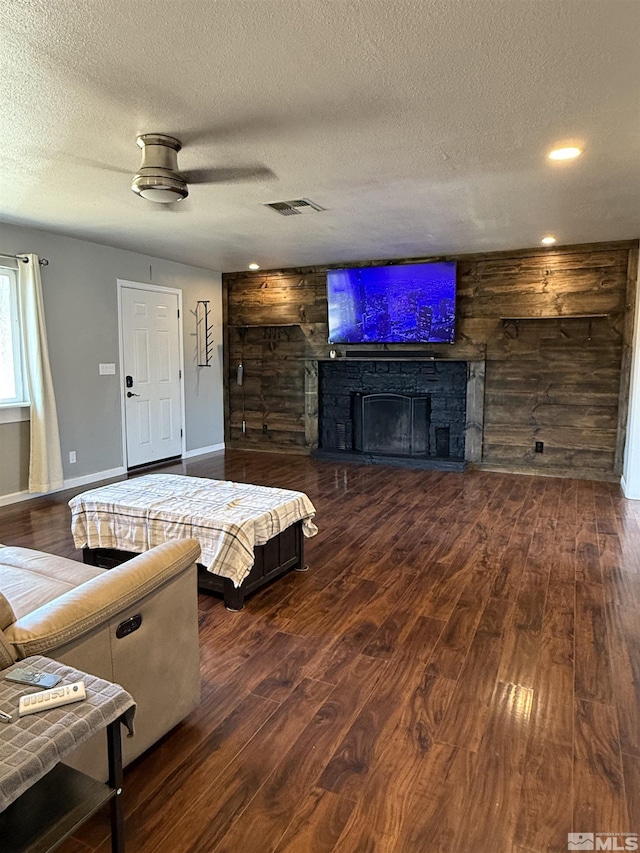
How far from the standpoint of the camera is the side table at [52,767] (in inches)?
40.0

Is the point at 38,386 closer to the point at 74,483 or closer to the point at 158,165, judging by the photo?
the point at 74,483

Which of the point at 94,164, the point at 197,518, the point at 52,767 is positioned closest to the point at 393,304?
the point at 94,164

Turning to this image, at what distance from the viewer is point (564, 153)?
2.99m

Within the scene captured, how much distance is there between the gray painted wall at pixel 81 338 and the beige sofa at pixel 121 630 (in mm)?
3479

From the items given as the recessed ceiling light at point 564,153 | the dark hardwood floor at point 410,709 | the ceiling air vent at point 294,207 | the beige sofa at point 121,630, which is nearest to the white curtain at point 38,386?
the dark hardwood floor at point 410,709

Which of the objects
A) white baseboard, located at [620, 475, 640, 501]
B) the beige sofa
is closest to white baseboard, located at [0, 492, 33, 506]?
the beige sofa

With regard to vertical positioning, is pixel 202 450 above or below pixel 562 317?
below

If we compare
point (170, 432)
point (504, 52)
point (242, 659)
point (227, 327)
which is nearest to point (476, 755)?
point (242, 659)

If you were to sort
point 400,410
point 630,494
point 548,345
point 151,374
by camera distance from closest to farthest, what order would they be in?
point 630,494
point 548,345
point 151,374
point 400,410

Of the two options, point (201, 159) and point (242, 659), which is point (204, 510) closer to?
point (242, 659)

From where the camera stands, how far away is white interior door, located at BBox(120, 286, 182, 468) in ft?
19.9

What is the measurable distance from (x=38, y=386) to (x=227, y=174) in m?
2.82

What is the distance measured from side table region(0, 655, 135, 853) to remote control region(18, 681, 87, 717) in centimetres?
1

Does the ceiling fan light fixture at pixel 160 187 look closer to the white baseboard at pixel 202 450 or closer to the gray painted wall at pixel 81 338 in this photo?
the gray painted wall at pixel 81 338
